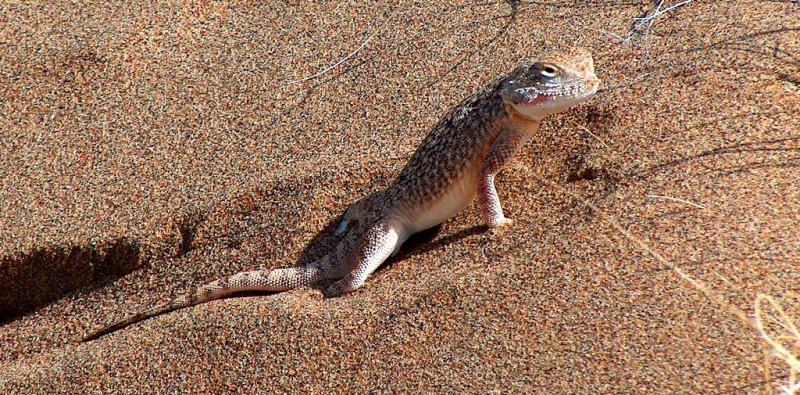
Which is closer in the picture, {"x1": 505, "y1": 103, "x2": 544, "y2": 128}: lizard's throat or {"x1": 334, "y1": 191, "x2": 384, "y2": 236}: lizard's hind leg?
{"x1": 505, "y1": 103, "x2": 544, "y2": 128}: lizard's throat

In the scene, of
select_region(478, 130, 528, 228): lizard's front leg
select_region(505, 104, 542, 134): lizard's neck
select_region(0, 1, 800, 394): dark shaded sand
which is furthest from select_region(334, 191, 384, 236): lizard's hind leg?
select_region(505, 104, 542, 134): lizard's neck

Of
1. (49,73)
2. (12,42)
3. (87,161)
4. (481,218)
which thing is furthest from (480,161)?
(12,42)

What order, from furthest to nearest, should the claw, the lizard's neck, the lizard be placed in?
the claw, the lizard's neck, the lizard

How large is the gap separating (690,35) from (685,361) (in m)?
2.86

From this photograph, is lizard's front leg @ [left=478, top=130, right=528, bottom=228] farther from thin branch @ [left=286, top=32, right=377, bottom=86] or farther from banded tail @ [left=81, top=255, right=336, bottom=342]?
thin branch @ [left=286, top=32, right=377, bottom=86]

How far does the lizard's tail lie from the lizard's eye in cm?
166

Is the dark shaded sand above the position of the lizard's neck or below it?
below

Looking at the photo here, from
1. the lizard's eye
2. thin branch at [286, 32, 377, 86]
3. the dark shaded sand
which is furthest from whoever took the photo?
thin branch at [286, 32, 377, 86]

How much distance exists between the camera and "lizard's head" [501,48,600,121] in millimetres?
5035

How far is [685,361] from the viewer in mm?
4047

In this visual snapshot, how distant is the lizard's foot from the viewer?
525 centimetres

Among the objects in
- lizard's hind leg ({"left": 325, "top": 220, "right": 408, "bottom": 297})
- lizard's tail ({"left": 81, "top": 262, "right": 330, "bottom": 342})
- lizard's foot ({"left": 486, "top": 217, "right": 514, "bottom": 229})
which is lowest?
lizard's tail ({"left": 81, "top": 262, "right": 330, "bottom": 342})

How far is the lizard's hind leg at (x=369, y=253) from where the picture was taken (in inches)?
210

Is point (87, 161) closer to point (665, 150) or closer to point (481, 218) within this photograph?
point (481, 218)
